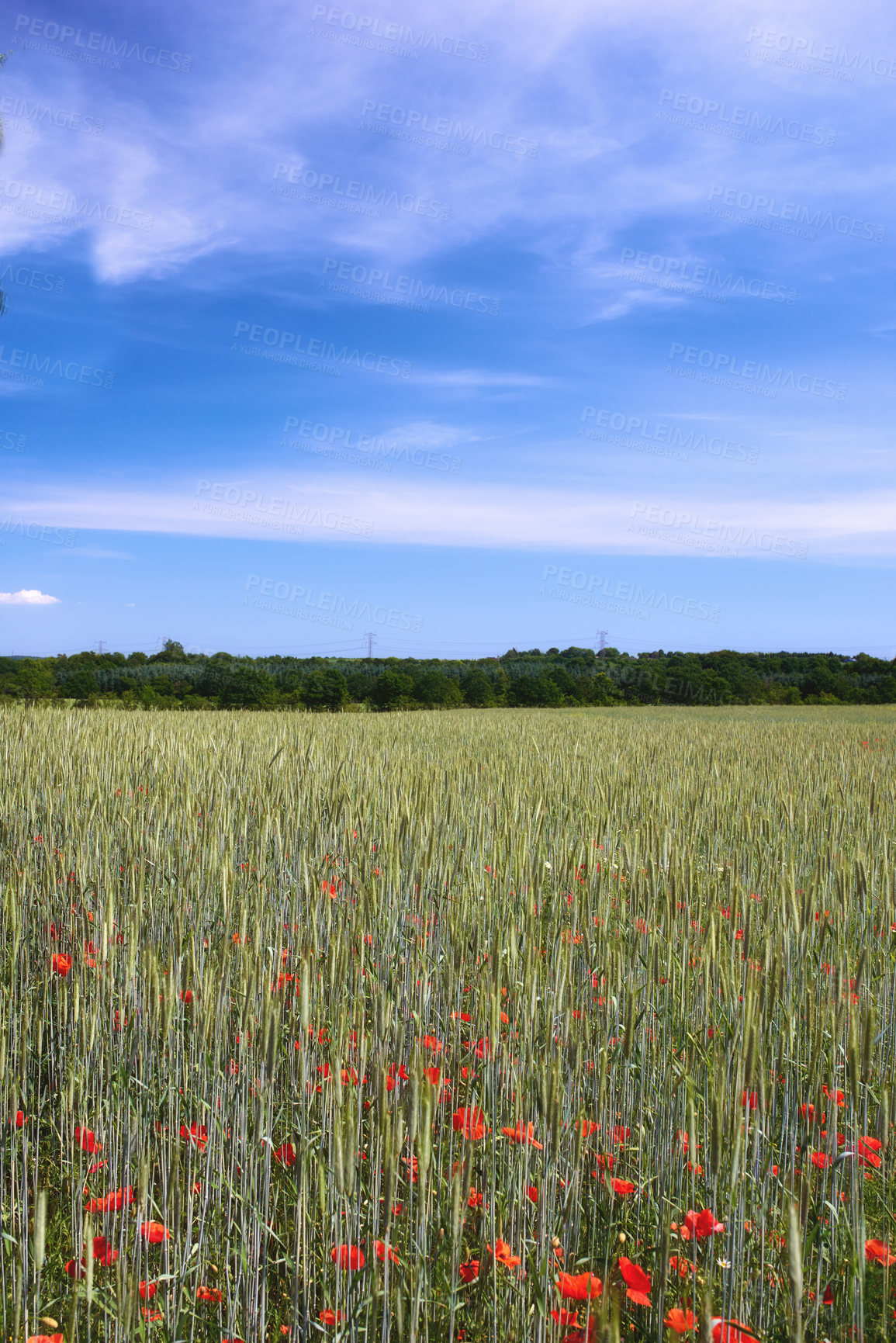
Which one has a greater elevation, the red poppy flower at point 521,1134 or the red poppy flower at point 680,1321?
the red poppy flower at point 521,1134

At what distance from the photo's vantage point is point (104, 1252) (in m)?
1.15

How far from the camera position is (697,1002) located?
69.2 inches

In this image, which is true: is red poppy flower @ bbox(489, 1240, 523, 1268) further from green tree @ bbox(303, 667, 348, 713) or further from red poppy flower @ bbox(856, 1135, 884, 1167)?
green tree @ bbox(303, 667, 348, 713)

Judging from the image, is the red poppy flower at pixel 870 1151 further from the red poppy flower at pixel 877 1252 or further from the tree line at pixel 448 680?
the tree line at pixel 448 680

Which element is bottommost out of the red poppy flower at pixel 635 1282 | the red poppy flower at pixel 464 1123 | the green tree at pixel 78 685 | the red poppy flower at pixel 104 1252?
the red poppy flower at pixel 104 1252

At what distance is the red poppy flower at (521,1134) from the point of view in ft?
3.59

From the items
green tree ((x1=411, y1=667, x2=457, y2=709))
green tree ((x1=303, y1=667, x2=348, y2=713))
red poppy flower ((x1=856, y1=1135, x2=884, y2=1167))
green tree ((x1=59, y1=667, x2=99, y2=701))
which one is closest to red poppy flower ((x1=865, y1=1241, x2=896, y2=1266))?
red poppy flower ((x1=856, y1=1135, x2=884, y2=1167))

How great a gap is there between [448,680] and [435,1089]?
106 feet

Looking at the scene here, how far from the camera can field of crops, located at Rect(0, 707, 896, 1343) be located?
1031 millimetres

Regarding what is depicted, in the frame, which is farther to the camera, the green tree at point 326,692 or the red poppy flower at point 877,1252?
the green tree at point 326,692

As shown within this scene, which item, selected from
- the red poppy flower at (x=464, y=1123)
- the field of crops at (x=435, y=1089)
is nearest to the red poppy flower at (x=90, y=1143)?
the field of crops at (x=435, y=1089)

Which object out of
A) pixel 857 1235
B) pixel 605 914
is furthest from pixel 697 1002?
pixel 857 1235

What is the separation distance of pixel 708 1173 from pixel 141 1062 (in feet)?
3.78

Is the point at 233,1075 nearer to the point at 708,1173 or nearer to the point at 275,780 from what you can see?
the point at 708,1173
